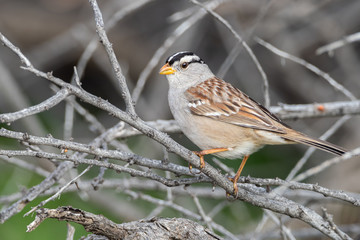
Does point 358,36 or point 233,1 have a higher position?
point 233,1

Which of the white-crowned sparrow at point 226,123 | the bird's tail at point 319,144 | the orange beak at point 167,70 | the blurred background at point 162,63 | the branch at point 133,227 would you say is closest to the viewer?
the branch at point 133,227

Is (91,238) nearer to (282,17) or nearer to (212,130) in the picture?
(212,130)

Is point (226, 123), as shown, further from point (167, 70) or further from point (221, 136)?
point (167, 70)

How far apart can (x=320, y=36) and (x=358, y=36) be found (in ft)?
9.65

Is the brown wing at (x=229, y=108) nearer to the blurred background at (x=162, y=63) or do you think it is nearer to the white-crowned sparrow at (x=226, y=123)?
the white-crowned sparrow at (x=226, y=123)

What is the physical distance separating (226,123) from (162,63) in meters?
3.43

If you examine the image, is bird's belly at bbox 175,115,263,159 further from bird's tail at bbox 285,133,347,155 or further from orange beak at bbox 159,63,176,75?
orange beak at bbox 159,63,176,75

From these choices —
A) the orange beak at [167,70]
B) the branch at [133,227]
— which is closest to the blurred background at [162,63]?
the orange beak at [167,70]

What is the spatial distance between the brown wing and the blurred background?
4.62 feet

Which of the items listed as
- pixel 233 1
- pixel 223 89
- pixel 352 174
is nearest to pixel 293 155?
pixel 352 174

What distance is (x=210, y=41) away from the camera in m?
7.90

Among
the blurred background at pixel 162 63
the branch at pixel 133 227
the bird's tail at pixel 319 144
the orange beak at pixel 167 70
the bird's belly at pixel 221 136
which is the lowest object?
the branch at pixel 133 227

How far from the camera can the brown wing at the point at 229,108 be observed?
14.3 ft

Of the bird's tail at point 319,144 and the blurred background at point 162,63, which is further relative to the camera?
the blurred background at point 162,63
